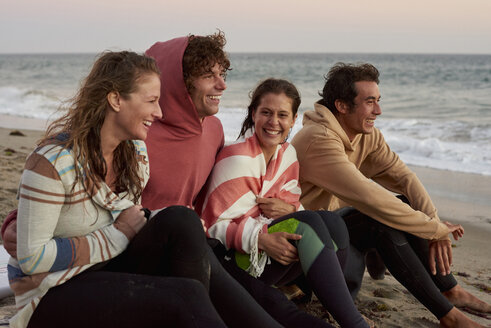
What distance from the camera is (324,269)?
242 centimetres

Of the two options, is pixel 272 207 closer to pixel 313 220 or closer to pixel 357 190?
pixel 313 220

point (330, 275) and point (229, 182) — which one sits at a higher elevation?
point (229, 182)

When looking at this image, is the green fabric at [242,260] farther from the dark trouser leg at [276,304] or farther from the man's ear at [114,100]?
the man's ear at [114,100]

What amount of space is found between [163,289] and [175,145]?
95 cm

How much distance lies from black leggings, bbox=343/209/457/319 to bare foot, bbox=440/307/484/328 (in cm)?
2

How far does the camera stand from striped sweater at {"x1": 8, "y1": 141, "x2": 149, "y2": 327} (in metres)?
1.88

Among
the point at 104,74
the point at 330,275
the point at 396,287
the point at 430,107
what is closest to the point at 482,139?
the point at 430,107

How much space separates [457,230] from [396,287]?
0.71 meters

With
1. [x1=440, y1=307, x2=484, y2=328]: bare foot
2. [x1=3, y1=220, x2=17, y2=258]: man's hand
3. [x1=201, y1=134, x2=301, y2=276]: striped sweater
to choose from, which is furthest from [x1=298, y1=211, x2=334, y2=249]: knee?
[x1=3, y1=220, x2=17, y2=258]: man's hand

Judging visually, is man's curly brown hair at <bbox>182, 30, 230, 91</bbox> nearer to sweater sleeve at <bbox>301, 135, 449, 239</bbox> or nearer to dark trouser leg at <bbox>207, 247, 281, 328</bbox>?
sweater sleeve at <bbox>301, 135, 449, 239</bbox>

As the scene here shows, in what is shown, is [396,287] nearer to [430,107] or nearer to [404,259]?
[404,259]

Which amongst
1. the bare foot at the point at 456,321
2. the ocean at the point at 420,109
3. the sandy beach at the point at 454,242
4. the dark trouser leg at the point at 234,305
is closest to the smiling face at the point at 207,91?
the ocean at the point at 420,109

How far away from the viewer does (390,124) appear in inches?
490

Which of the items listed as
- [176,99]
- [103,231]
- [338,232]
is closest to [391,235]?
[338,232]
